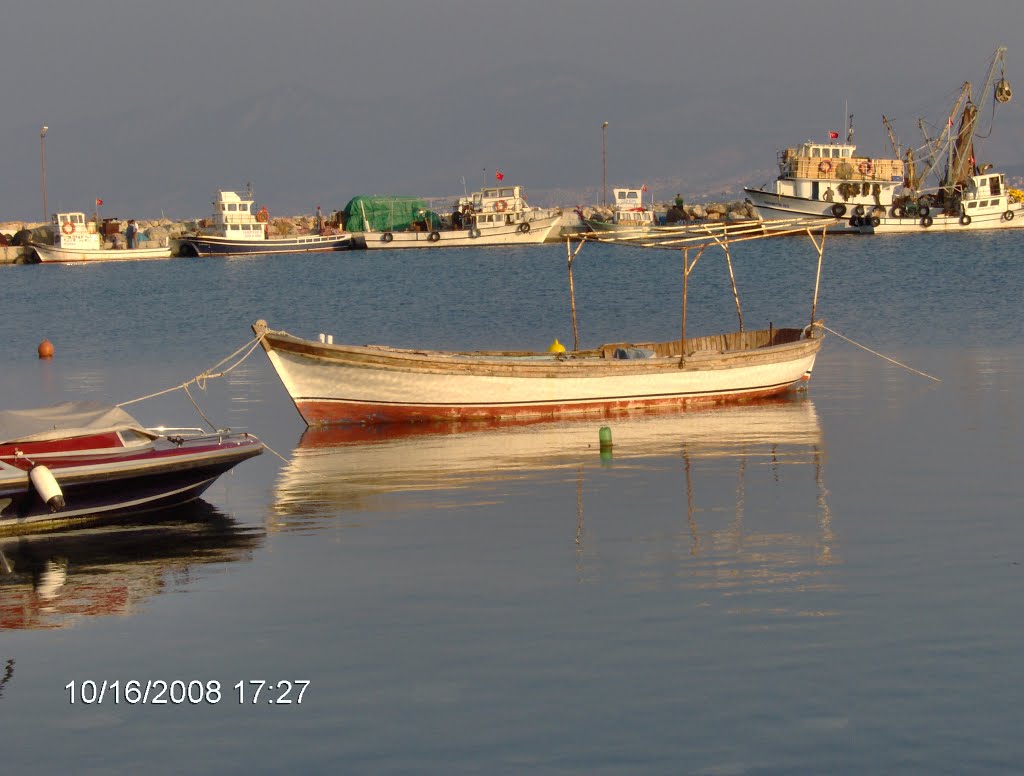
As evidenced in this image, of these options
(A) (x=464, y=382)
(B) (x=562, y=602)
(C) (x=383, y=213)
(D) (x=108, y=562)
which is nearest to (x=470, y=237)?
(C) (x=383, y=213)

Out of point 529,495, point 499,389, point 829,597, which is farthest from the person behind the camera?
point 499,389

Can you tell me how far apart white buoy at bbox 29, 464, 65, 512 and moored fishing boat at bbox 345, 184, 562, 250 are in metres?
90.6

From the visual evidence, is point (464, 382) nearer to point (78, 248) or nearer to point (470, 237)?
point (470, 237)

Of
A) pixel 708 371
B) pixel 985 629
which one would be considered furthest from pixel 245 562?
pixel 708 371

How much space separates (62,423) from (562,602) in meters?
7.44

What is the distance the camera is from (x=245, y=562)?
14.4 meters

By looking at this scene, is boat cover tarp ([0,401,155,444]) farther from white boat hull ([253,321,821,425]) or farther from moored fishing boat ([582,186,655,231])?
moored fishing boat ([582,186,655,231])

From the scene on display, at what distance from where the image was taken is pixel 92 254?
339 feet

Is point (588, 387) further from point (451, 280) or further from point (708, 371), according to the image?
point (451, 280)

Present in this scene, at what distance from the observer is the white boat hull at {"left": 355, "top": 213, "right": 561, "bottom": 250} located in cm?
10512

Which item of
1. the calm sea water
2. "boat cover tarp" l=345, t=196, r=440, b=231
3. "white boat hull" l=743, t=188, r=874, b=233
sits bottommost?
the calm sea water

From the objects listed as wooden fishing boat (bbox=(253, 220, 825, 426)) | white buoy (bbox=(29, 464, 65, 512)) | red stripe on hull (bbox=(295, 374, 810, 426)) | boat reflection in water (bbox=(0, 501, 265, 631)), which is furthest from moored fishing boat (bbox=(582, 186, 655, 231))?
white buoy (bbox=(29, 464, 65, 512))

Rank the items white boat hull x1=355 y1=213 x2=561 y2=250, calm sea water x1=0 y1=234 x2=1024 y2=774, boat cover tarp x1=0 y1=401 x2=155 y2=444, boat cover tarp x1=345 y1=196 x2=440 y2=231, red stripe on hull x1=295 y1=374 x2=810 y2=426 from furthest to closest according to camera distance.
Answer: boat cover tarp x1=345 y1=196 x2=440 y2=231 → white boat hull x1=355 y1=213 x2=561 y2=250 → red stripe on hull x1=295 y1=374 x2=810 y2=426 → boat cover tarp x1=0 y1=401 x2=155 y2=444 → calm sea water x1=0 y1=234 x2=1024 y2=774

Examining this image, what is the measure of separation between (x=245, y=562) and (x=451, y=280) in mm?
52038
